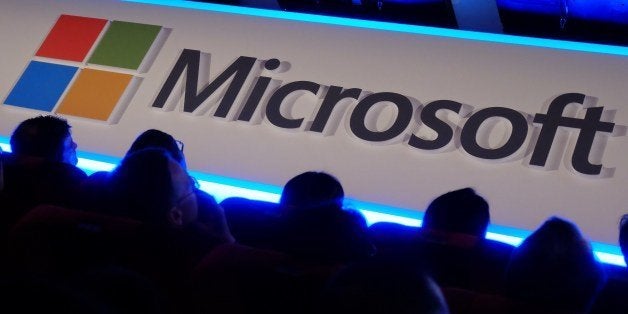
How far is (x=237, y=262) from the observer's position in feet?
6.12

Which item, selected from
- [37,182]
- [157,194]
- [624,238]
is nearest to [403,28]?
[624,238]

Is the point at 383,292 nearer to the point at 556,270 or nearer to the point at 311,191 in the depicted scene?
the point at 556,270

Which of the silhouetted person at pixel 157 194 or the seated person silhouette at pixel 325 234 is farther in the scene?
the silhouetted person at pixel 157 194

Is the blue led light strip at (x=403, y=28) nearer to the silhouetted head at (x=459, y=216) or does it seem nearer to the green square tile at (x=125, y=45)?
the green square tile at (x=125, y=45)

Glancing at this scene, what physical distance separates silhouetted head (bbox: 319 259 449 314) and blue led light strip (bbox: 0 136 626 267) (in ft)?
7.84

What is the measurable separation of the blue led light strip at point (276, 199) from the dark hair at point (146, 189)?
168 cm

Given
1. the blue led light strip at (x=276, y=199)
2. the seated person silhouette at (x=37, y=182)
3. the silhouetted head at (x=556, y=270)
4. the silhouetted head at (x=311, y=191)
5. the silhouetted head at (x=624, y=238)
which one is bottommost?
the seated person silhouette at (x=37, y=182)

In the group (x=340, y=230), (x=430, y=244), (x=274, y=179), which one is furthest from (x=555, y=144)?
(x=340, y=230)

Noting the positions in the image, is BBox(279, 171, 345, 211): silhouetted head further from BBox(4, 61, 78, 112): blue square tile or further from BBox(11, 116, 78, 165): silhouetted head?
BBox(4, 61, 78, 112): blue square tile

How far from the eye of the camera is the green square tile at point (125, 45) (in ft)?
16.2

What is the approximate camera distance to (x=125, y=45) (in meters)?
5.01

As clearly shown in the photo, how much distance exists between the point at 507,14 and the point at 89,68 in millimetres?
2350

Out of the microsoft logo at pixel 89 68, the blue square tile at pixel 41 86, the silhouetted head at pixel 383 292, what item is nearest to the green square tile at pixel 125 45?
the microsoft logo at pixel 89 68

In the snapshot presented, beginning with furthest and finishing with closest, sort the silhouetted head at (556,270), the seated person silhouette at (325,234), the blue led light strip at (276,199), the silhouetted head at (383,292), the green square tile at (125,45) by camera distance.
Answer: the green square tile at (125,45) < the blue led light strip at (276,199) < the seated person silhouette at (325,234) < the silhouetted head at (556,270) < the silhouetted head at (383,292)
